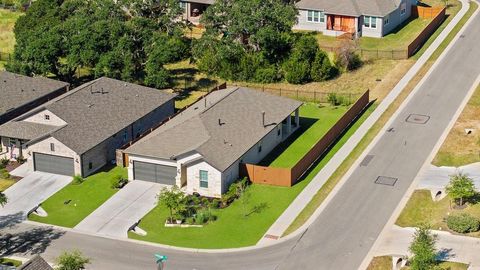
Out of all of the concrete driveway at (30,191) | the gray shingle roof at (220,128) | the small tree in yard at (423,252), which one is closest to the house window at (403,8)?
the gray shingle roof at (220,128)

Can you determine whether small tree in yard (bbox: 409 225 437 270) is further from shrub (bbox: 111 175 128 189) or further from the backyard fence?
the backyard fence

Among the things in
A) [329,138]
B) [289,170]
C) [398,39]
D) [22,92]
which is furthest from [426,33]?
[22,92]

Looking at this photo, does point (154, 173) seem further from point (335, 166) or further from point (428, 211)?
point (428, 211)

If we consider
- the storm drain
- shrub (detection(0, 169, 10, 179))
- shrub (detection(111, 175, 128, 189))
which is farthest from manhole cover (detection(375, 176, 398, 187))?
shrub (detection(0, 169, 10, 179))

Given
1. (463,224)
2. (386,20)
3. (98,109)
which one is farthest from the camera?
(386,20)

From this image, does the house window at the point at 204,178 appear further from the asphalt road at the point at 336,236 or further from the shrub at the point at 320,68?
the shrub at the point at 320,68

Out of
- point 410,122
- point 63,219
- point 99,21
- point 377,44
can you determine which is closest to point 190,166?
point 63,219
